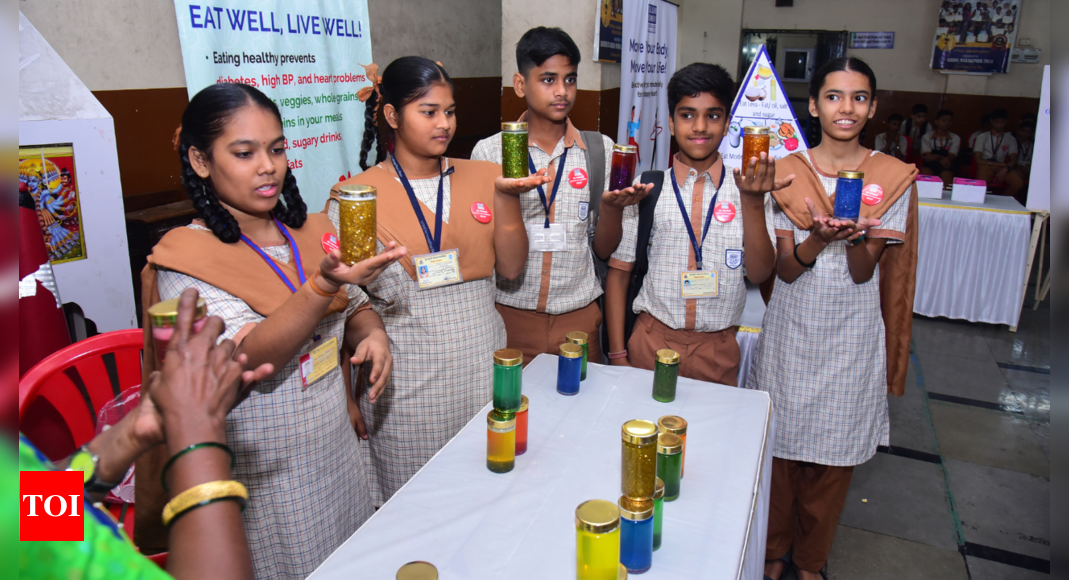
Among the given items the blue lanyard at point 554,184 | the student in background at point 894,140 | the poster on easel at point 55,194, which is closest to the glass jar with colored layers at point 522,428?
the blue lanyard at point 554,184

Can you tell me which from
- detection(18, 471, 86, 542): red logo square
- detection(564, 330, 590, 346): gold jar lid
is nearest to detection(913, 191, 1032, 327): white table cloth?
detection(564, 330, 590, 346): gold jar lid

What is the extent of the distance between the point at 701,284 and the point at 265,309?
1316 millimetres

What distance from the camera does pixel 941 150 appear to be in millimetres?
7535

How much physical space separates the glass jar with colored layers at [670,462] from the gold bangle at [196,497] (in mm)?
803

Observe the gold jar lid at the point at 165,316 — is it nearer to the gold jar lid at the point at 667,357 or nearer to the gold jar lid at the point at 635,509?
the gold jar lid at the point at 635,509

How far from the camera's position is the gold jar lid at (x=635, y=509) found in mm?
1098

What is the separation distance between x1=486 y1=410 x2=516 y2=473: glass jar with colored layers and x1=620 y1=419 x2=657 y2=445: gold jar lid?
1.08 feet

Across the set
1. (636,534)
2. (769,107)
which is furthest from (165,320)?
(769,107)

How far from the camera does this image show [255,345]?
1.30 metres

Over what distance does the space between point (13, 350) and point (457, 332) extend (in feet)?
4.78

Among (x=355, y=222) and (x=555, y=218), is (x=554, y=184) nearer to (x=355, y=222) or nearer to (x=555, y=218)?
(x=555, y=218)

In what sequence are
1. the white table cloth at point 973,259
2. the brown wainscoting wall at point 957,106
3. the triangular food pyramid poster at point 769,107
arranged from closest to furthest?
the triangular food pyramid poster at point 769,107, the white table cloth at point 973,259, the brown wainscoting wall at point 957,106

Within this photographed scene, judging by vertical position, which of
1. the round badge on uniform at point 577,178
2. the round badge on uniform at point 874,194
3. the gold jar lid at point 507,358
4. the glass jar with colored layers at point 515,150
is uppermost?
the glass jar with colored layers at point 515,150

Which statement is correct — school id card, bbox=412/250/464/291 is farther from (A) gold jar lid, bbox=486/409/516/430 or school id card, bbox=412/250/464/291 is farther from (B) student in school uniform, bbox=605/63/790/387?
(B) student in school uniform, bbox=605/63/790/387
